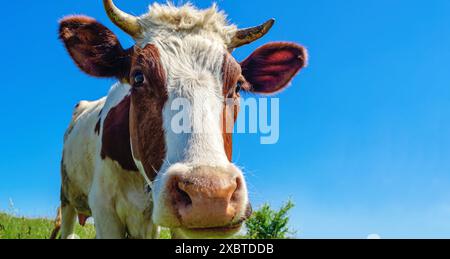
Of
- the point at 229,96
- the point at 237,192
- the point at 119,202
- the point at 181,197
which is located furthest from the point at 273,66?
the point at 181,197

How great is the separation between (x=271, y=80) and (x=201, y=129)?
276 centimetres

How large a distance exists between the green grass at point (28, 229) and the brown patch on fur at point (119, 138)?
4.48 meters

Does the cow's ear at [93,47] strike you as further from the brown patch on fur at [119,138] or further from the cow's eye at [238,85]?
the cow's eye at [238,85]

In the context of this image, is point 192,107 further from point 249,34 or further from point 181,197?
point 249,34

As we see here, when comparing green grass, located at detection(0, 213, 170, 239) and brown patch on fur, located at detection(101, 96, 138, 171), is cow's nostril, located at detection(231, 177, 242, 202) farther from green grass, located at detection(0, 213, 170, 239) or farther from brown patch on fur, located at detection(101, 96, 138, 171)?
green grass, located at detection(0, 213, 170, 239)

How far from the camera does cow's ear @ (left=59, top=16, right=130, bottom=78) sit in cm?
518

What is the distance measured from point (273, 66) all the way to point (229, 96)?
1.84 m

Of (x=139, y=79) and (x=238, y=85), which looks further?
(x=238, y=85)

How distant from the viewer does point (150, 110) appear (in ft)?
14.0

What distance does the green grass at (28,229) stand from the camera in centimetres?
936

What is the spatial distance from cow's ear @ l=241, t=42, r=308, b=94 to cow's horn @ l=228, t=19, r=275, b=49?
51 cm

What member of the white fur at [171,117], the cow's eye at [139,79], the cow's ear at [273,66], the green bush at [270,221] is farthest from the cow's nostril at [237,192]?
the green bush at [270,221]

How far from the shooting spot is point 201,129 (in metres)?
3.64
